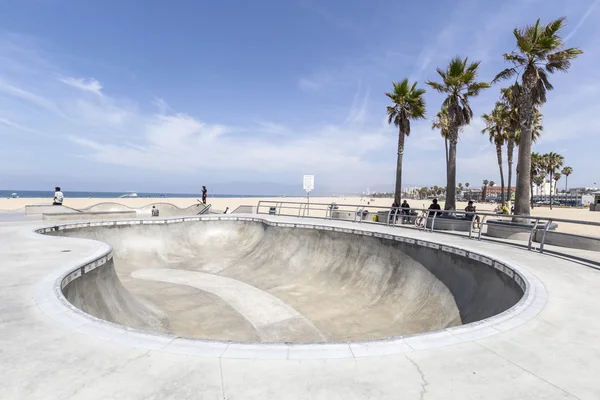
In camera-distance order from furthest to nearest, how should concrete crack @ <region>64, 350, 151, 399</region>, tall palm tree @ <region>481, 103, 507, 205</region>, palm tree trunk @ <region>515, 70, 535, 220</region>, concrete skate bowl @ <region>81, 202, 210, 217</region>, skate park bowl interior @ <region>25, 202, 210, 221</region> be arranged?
1. tall palm tree @ <region>481, 103, 507, 205</region>
2. concrete skate bowl @ <region>81, 202, 210, 217</region>
3. skate park bowl interior @ <region>25, 202, 210, 221</region>
4. palm tree trunk @ <region>515, 70, 535, 220</region>
5. concrete crack @ <region>64, 350, 151, 399</region>

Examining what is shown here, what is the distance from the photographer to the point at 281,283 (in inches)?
520

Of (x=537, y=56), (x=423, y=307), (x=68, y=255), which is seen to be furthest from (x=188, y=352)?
(x=537, y=56)

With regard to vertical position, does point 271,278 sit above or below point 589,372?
below

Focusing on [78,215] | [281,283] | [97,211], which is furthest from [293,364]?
[97,211]

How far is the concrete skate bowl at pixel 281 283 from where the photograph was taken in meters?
7.67

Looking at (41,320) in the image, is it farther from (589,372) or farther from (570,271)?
(570,271)

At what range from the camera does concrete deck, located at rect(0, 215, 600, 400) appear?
9.23ft

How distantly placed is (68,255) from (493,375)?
31.5 feet

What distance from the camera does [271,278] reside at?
13.8 metres

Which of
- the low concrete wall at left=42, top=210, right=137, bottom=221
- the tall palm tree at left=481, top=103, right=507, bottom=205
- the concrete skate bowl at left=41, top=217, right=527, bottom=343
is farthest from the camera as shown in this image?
the tall palm tree at left=481, top=103, right=507, bottom=205

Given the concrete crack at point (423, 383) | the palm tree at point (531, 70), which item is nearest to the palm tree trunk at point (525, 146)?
the palm tree at point (531, 70)

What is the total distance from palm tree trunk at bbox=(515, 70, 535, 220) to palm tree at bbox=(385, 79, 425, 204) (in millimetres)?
9747

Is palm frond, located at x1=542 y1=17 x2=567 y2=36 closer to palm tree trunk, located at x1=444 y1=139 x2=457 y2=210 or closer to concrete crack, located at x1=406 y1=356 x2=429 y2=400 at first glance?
palm tree trunk, located at x1=444 y1=139 x2=457 y2=210

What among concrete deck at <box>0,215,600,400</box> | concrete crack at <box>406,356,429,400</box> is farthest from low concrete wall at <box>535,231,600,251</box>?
concrete crack at <box>406,356,429,400</box>
